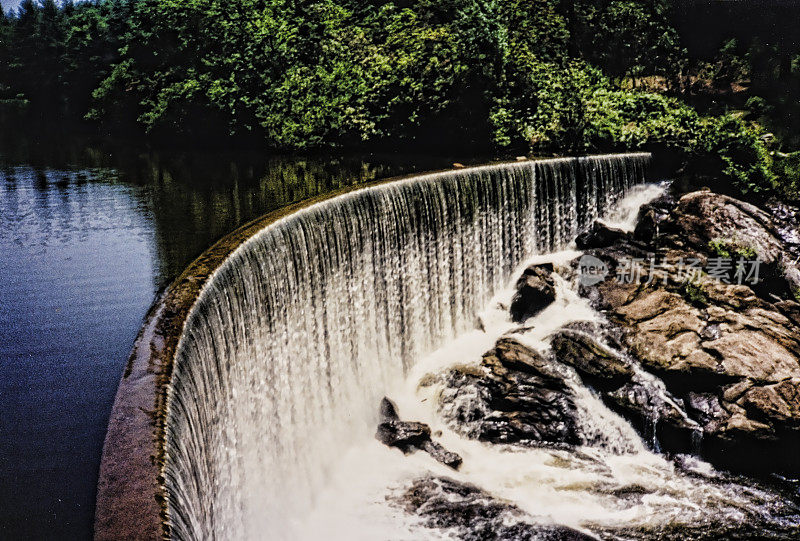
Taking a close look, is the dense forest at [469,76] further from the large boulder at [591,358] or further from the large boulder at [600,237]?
the large boulder at [591,358]

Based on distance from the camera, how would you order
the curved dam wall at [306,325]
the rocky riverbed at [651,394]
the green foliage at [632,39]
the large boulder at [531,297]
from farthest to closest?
1. the green foliage at [632,39]
2. the large boulder at [531,297]
3. the rocky riverbed at [651,394]
4. the curved dam wall at [306,325]

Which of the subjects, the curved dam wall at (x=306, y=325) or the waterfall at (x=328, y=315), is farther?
the waterfall at (x=328, y=315)

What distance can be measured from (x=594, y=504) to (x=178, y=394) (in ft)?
A: 16.6

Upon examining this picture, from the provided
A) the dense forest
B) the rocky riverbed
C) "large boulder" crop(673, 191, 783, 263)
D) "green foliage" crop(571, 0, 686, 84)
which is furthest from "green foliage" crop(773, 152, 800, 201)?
"green foliage" crop(571, 0, 686, 84)

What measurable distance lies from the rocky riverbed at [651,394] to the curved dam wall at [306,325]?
2.95 feet

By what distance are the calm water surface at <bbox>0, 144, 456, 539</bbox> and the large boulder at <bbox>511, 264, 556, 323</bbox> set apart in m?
3.84

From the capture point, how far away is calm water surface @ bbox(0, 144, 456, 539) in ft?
14.2

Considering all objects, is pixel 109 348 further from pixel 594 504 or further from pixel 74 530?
pixel 594 504

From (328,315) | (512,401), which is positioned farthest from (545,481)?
(328,315)

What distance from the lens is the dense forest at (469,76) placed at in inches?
621

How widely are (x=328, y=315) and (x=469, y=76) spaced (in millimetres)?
10198

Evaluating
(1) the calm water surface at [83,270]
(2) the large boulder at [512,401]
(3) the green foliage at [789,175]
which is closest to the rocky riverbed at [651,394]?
(2) the large boulder at [512,401]

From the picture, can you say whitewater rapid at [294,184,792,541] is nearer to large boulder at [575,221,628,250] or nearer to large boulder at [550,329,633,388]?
large boulder at [550,329,633,388]

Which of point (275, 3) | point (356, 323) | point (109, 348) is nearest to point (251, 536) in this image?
point (109, 348)
